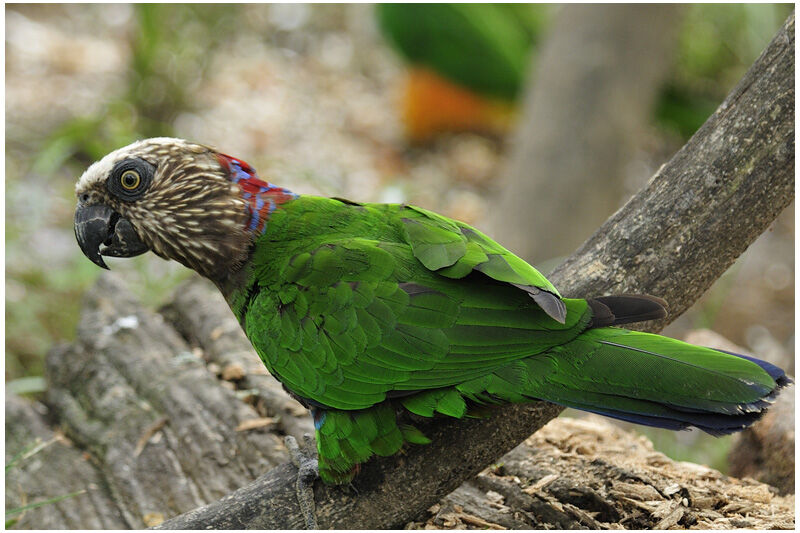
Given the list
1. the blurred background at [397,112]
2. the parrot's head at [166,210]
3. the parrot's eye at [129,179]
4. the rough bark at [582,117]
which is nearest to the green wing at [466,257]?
the parrot's head at [166,210]

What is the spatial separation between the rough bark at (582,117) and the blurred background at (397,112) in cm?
1

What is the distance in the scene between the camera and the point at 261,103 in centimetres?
805

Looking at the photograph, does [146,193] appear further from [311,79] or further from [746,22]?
[746,22]

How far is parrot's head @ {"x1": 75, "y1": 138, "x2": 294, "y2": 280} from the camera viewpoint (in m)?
2.51

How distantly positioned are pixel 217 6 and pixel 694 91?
4953 millimetres

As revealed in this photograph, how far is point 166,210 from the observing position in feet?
8.27

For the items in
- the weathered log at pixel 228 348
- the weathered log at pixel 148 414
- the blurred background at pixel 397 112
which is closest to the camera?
the weathered log at pixel 148 414

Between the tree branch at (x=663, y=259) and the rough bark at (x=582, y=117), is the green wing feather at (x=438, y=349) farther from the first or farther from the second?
the rough bark at (x=582, y=117)

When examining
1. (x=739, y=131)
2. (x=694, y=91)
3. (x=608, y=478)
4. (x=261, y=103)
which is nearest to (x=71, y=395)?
(x=608, y=478)

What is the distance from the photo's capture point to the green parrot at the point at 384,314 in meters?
2.02

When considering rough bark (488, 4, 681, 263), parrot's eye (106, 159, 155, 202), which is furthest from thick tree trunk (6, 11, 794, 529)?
rough bark (488, 4, 681, 263)

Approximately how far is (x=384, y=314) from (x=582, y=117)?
4.23 meters

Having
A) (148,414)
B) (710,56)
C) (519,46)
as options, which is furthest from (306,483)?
(710,56)

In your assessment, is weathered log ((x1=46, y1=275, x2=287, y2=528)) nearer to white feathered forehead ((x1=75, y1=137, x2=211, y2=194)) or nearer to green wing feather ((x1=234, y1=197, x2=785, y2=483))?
green wing feather ((x1=234, y1=197, x2=785, y2=483))
